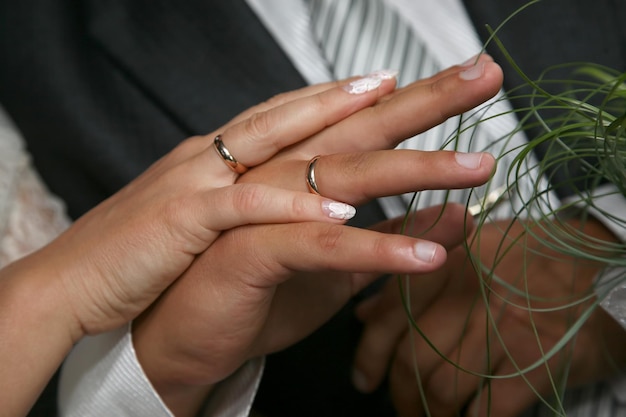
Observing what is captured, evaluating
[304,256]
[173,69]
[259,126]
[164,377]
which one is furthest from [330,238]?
[173,69]

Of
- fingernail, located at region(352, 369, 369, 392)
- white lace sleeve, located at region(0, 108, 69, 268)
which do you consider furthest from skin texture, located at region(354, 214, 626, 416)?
white lace sleeve, located at region(0, 108, 69, 268)

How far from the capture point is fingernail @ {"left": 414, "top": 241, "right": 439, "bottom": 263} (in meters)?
0.41

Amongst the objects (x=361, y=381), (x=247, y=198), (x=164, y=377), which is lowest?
(x=361, y=381)

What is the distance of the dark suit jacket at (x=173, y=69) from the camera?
0.85 m

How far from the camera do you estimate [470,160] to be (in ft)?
1.36

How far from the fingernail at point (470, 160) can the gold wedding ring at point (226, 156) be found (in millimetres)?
218

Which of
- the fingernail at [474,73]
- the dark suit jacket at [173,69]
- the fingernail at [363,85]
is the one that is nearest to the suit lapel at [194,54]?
the dark suit jacket at [173,69]

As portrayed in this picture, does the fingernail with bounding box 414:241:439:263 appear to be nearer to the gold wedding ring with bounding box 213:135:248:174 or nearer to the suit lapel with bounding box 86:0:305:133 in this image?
the gold wedding ring with bounding box 213:135:248:174

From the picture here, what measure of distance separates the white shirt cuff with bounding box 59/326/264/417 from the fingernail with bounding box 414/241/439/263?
28cm

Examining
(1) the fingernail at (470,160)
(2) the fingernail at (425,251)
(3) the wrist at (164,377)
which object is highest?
(1) the fingernail at (470,160)

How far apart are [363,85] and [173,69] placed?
39cm

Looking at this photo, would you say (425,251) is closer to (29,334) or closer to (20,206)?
(29,334)

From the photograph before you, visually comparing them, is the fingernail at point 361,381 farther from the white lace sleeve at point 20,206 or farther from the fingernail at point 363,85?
the white lace sleeve at point 20,206

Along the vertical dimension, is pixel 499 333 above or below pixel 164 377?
below
